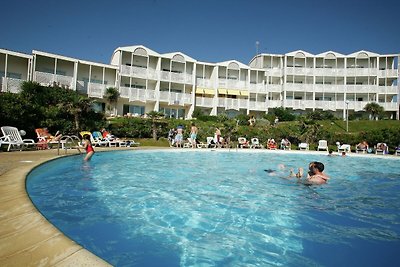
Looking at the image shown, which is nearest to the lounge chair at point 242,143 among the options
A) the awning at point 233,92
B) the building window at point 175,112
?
the building window at point 175,112

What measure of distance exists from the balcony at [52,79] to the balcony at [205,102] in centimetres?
1511

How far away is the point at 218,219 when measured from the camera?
4066 millimetres

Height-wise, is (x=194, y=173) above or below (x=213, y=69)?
below

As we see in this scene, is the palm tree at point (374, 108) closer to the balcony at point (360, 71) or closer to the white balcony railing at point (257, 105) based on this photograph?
the balcony at point (360, 71)

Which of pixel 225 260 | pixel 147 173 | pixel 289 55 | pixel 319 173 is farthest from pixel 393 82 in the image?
pixel 225 260

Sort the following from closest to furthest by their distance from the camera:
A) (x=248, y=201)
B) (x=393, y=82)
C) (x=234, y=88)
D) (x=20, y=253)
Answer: (x=20, y=253) < (x=248, y=201) < (x=234, y=88) < (x=393, y=82)

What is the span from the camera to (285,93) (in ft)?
122

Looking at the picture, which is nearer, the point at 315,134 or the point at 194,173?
the point at 194,173

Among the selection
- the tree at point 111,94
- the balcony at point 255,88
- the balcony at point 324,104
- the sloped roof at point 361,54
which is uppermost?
the sloped roof at point 361,54

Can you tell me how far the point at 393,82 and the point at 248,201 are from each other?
144ft

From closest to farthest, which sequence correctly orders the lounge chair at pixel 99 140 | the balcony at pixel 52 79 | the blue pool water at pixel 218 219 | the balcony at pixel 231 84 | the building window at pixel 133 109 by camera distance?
the blue pool water at pixel 218 219 → the lounge chair at pixel 99 140 → the balcony at pixel 52 79 → the building window at pixel 133 109 → the balcony at pixel 231 84

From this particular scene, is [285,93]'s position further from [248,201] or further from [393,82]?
[248,201]

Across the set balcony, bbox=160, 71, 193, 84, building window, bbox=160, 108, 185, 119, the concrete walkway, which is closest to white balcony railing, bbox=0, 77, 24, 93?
balcony, bbox=160, 71, 193, 84

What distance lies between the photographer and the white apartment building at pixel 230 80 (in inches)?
1128
